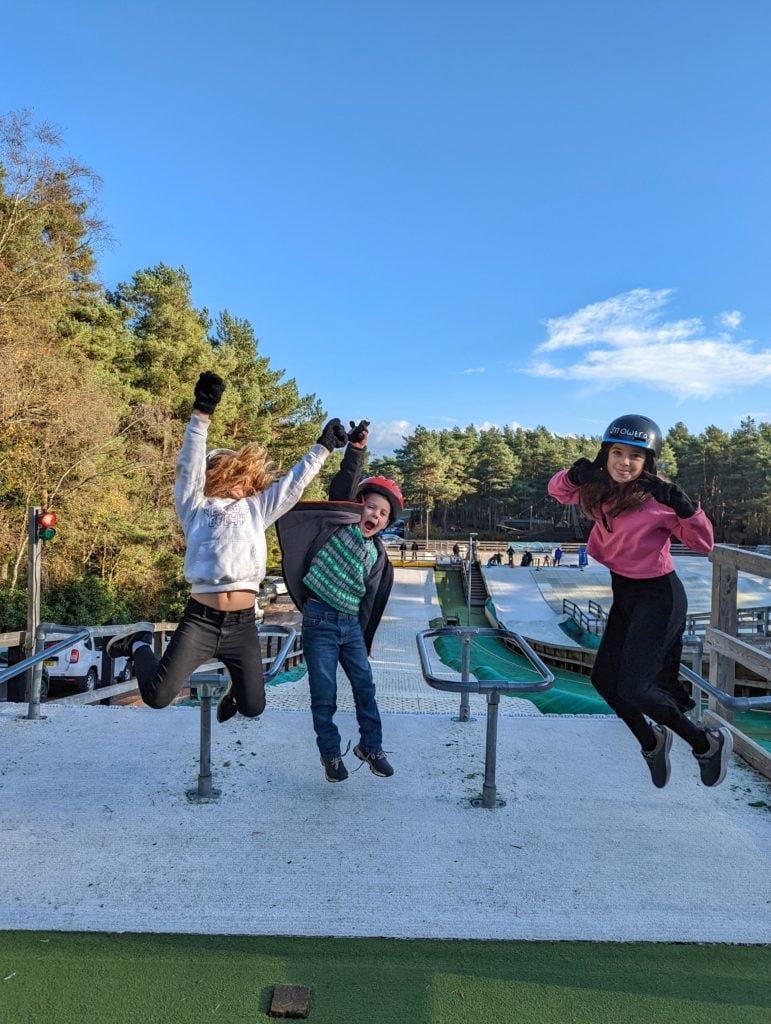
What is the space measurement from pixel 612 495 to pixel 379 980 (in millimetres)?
2059

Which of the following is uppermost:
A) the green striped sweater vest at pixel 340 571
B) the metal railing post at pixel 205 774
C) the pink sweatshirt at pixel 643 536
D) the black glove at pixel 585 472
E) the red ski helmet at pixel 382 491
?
the black glove at pixel 585 472

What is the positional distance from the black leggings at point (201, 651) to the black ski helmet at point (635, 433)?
1.87 meters

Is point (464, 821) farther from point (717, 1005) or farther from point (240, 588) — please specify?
point (240, 588)

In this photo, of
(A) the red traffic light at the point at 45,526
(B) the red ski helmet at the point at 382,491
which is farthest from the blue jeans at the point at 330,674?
(A) the red traffic light at the point at 45,526

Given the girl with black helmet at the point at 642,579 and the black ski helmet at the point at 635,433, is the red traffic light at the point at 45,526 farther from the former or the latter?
the black ski helmet at the point at 635,433

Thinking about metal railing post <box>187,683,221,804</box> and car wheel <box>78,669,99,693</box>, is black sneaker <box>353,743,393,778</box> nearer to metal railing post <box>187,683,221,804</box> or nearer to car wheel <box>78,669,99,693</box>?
metal railing post <box>187,683,221,804</box>

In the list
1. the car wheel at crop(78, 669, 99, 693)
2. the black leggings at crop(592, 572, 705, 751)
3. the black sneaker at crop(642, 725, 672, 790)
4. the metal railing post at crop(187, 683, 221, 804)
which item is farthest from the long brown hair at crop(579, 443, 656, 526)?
the car wheel at crop(78, 669, 99, 693)

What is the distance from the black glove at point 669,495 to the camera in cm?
275

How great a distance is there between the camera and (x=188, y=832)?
296 centimetres

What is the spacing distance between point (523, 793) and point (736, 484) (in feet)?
215

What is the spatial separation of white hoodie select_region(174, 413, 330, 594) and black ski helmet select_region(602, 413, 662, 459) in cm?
145

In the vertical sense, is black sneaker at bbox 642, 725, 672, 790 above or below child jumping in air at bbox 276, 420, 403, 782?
below

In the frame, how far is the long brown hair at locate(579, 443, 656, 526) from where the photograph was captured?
2883 mm

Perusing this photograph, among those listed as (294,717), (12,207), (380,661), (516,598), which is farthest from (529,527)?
(294,717)
